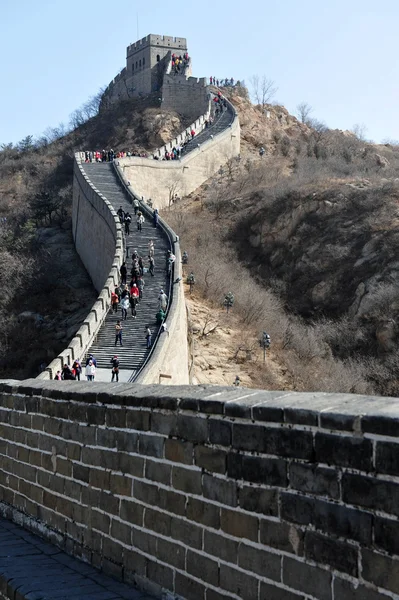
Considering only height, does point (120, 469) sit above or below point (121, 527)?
above

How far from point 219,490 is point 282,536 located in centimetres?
58

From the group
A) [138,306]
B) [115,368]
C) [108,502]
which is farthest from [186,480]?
[138,306]

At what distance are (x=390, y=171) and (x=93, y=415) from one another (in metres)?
44.4

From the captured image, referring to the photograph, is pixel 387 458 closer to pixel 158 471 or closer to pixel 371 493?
pixel 371 493

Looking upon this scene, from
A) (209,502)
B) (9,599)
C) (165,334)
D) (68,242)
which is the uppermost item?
(68,242)

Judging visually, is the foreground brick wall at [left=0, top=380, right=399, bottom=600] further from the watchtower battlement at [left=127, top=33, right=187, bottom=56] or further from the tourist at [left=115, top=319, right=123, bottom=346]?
the watchtower battlement at [left=127, top=33, right=187, bottom=56]

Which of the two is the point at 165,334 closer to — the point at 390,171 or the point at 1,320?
the point at 1,320

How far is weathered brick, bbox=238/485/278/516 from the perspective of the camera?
12.8 feet

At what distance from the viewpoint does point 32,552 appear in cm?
618

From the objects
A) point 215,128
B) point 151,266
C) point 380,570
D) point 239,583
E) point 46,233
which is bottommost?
point 239,583

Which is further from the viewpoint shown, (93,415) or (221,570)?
(93,415)

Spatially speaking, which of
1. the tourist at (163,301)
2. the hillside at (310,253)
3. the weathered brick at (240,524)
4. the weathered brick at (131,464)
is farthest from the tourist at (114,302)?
the weathered brick at (240,524)

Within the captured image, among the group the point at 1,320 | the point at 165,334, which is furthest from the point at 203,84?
the point at 165,334

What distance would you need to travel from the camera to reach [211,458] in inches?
173
